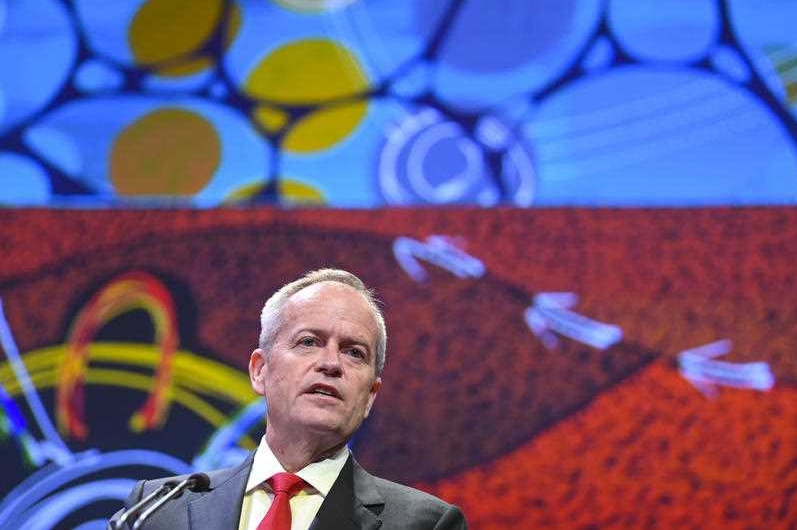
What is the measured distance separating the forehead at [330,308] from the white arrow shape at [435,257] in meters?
1.01

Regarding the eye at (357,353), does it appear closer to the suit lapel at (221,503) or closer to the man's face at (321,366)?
the man's face at (321,366)

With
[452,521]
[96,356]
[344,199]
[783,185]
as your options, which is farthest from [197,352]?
[783,185]

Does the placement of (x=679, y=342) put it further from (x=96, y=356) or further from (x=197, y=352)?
(x=96, y=356)

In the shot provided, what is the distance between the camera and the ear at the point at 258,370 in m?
2.10

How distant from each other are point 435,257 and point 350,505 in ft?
4.12

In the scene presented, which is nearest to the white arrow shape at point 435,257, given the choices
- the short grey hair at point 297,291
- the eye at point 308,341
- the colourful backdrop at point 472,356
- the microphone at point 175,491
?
the colourful backdrop at point 472,356

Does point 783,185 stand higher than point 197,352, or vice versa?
point 783,185

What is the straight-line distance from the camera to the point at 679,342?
9.78 ft

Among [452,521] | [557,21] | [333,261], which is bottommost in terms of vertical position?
[333,261]

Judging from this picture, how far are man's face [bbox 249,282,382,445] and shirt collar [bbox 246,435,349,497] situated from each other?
0.13 ft

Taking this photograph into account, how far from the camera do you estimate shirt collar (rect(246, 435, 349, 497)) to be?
1.95m

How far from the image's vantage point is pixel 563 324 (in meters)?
3.02

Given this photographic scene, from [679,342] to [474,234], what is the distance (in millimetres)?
609

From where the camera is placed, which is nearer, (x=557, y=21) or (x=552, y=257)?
(x=552, y=257)
